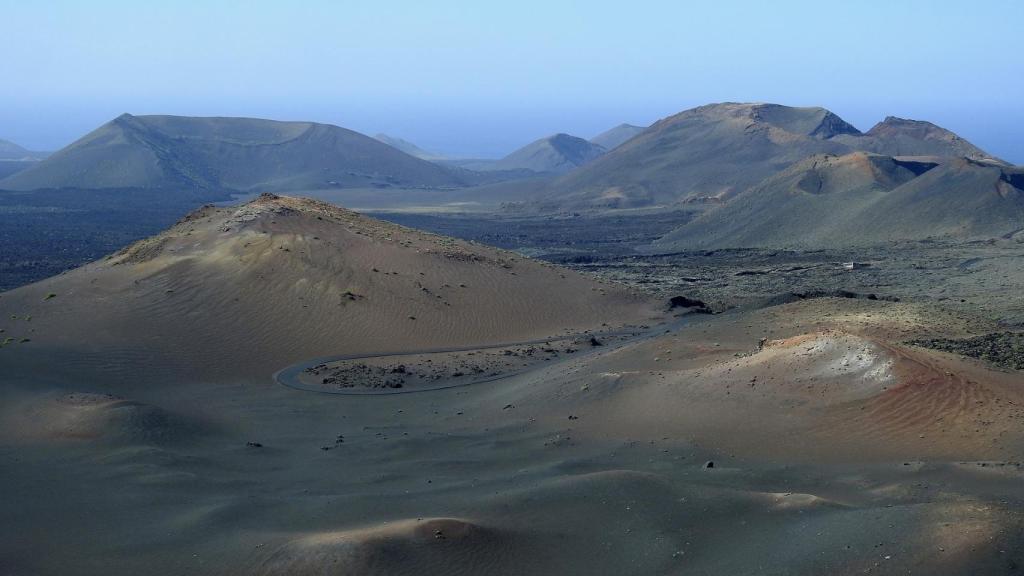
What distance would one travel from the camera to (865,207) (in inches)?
2232

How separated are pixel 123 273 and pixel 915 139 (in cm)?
8019

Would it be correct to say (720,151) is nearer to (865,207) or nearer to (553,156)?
(865,207)

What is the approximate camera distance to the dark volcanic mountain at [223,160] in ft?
322

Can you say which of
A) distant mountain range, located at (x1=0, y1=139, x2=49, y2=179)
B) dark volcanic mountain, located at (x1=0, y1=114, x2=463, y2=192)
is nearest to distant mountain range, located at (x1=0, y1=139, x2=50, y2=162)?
distant mountain range, located at (x1=0, y1=139, x2=49, y2=179)

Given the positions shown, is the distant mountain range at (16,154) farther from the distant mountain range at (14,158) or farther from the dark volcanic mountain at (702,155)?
the dark volcanic mountain at (702,155)

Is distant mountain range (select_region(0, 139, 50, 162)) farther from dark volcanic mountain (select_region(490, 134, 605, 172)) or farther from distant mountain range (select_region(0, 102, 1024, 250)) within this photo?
dark volcanic mountain (select_region(490, 134, 605, 172))

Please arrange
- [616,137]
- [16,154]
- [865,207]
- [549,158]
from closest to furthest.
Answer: [865,207] → [549,158] → [16,154] → [616,137]

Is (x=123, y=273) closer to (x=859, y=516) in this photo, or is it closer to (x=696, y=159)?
(x=859, y=516)

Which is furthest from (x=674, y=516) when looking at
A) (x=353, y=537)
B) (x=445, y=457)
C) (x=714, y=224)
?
(x=714, y=224)

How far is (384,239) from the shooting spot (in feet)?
116

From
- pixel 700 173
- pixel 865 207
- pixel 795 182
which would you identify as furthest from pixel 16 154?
pixel 865 207

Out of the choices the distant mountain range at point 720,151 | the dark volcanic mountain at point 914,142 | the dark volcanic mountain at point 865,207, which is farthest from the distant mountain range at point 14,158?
the dark volcanic mountain at point 914,142

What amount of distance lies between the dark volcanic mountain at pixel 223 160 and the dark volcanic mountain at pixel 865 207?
51.7 m

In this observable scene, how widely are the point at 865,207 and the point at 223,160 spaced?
71129 mm
